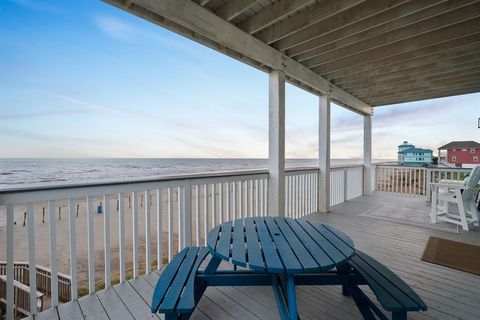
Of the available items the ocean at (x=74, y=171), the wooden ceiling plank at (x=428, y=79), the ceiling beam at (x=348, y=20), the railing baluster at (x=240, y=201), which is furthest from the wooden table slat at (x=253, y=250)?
the wooden ceiling plank at (x=428, y=79)

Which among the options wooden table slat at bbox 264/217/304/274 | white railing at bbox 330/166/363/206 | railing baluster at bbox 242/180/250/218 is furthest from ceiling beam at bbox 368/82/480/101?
wooden table slat at bbox 264/217/304/274

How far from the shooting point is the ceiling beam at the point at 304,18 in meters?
2.33

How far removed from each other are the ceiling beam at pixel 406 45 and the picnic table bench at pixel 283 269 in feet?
10.6

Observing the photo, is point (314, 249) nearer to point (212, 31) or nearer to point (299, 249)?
point (299, 249)

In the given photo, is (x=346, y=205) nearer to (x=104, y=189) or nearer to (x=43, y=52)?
(x=104, y=189)

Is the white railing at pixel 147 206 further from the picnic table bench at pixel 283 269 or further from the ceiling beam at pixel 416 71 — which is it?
the ceiling beam at pixel 416 71

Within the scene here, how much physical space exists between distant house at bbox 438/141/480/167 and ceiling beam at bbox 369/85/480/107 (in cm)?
444

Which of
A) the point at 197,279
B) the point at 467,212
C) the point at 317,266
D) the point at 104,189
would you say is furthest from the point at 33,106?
the point at 467,212

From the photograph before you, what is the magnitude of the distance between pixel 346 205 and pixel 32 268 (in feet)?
17.8

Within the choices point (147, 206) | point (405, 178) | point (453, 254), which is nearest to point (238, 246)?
point (147, 206)

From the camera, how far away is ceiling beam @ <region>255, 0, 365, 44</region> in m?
2.33

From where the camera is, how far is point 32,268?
1482 millimetres

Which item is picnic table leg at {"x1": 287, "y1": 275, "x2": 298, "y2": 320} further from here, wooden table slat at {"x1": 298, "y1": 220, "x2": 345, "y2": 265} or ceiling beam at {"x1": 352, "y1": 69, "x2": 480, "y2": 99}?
ceiling beam at {"x1": 352, "y1": 69, "x2": 480, "y2": 99}

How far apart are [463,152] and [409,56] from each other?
8007 mm
